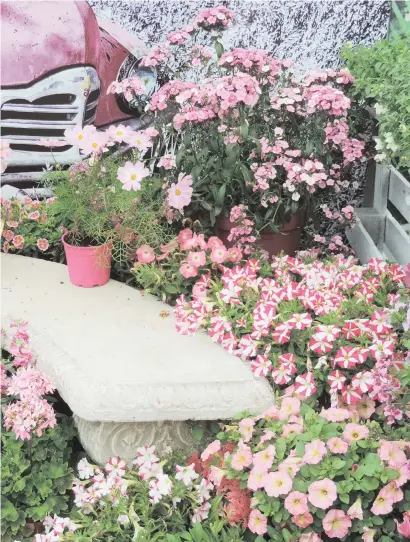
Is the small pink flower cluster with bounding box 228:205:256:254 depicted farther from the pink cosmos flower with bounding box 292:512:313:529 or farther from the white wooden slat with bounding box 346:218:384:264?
the pink cosmos flower with bounding box 292:512:313:529

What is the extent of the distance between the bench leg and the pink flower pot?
2.47 feet

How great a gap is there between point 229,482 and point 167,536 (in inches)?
10.7

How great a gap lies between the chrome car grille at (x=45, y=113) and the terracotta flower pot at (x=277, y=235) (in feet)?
3.70

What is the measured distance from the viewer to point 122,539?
236 centimetres

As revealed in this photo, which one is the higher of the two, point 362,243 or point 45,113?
point 45,113

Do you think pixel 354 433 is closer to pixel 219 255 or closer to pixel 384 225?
pixel 219 255

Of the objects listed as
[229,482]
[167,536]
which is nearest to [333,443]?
[229,482]

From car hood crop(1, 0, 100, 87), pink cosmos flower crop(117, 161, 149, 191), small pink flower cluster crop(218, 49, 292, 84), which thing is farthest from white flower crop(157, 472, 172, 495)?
car hood crop(1, 0, 100, 87)

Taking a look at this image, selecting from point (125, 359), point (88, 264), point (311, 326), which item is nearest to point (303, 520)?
point (311, 326)

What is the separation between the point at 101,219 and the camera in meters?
3.19

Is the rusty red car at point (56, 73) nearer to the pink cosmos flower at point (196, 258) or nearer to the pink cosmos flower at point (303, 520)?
the pink cosmos flower at point (196, 258)

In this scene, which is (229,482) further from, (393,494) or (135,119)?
(135,119)

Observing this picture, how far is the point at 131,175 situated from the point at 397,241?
1456mm

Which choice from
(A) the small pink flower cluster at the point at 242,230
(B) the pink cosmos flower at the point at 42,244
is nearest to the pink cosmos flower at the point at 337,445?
(A) the small pink flower cluster at the point at 242,230
